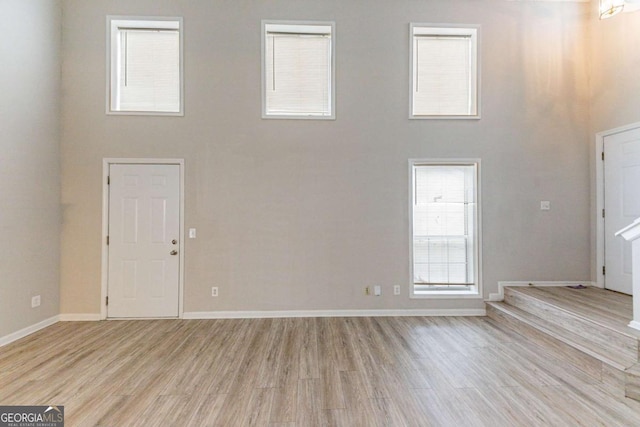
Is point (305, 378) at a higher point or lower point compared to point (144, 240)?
lower

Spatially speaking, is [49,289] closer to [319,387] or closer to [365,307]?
[319,387]

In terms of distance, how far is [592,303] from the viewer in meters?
3.33

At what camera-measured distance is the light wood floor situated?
6.65 feet

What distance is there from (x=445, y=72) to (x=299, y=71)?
219 centimetres

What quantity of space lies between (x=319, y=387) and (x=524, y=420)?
4.80 ft

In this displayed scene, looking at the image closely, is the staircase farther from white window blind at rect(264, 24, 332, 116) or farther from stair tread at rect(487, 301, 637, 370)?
white window blind at rect(264, 24, 332, 116)

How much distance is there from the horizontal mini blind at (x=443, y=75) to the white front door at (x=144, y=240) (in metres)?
3.76

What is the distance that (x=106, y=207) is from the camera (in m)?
3.97

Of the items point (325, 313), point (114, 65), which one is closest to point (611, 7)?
point (325, 313)

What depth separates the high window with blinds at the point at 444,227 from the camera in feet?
13.9

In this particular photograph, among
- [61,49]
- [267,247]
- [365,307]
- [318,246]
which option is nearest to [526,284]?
[365,307]

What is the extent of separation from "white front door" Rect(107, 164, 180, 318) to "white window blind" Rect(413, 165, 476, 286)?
3.47 metres

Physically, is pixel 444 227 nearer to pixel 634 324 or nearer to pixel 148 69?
pixel 634 324

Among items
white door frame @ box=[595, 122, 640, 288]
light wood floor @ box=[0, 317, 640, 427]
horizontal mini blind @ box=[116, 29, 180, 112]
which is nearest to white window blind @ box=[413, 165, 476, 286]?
light wood floor @ box=[0, 317, 640, 427]
